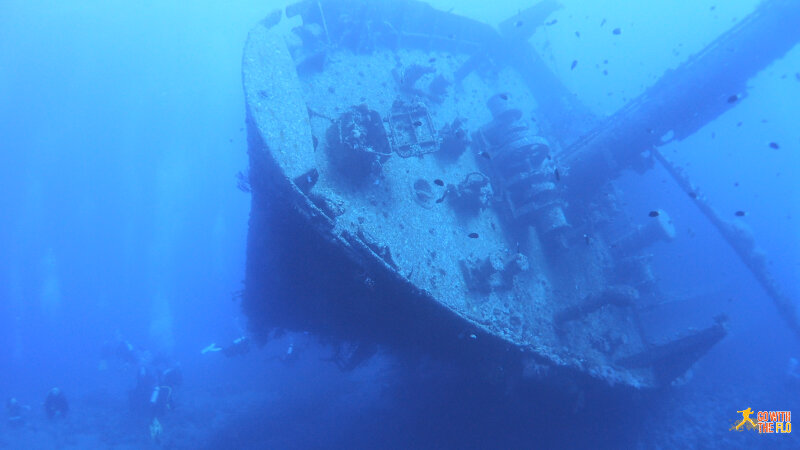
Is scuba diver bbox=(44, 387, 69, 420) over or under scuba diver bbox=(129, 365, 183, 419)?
under

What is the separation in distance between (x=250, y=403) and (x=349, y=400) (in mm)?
4228

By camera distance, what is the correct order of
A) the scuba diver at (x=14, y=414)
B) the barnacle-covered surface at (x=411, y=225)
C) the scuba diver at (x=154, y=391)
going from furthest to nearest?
the scuba diver at (x=14, y=414)
the scuba diver at (x=154, y=391)
the barnacle-covered surface at (x=411, y=225)

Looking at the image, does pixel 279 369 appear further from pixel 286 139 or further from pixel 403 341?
pixel 286 139

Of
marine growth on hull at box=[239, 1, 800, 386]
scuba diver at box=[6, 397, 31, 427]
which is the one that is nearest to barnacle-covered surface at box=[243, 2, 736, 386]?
marine growth on hull at box=[239, 1, 800, 386]

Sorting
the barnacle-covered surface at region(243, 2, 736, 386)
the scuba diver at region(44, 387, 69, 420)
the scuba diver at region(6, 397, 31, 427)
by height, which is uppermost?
the barnacle-covered surface at region(243, 2, 736, 386)

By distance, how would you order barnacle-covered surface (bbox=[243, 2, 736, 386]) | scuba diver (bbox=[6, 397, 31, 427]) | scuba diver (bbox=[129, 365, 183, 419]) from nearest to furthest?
barnacle-covered surface (bbox=[243, 2, 736, 386]) → scuba diver (bbox=[129, 365, 183, 419]) → scuba diver (bbox=[6, 397, 31, 427])

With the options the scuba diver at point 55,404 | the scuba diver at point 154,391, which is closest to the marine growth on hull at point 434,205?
the scuba diver at point 154,391

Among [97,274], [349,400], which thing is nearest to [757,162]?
[349,400]

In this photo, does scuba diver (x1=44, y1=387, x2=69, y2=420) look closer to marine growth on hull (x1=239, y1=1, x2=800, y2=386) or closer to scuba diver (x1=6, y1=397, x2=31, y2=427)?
scuba diver (x1=6, y1=397, x2=31, y2=427)

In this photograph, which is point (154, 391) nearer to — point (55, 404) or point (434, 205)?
point (55, 404)

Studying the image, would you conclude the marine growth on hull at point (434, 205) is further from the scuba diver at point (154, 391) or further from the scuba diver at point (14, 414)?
the scuba diver at point (14, 414)

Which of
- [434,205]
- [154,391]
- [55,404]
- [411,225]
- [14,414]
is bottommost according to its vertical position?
[14,414]

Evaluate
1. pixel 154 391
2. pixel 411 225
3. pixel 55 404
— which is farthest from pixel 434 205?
pixel 55 404

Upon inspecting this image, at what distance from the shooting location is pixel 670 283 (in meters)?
12.8
